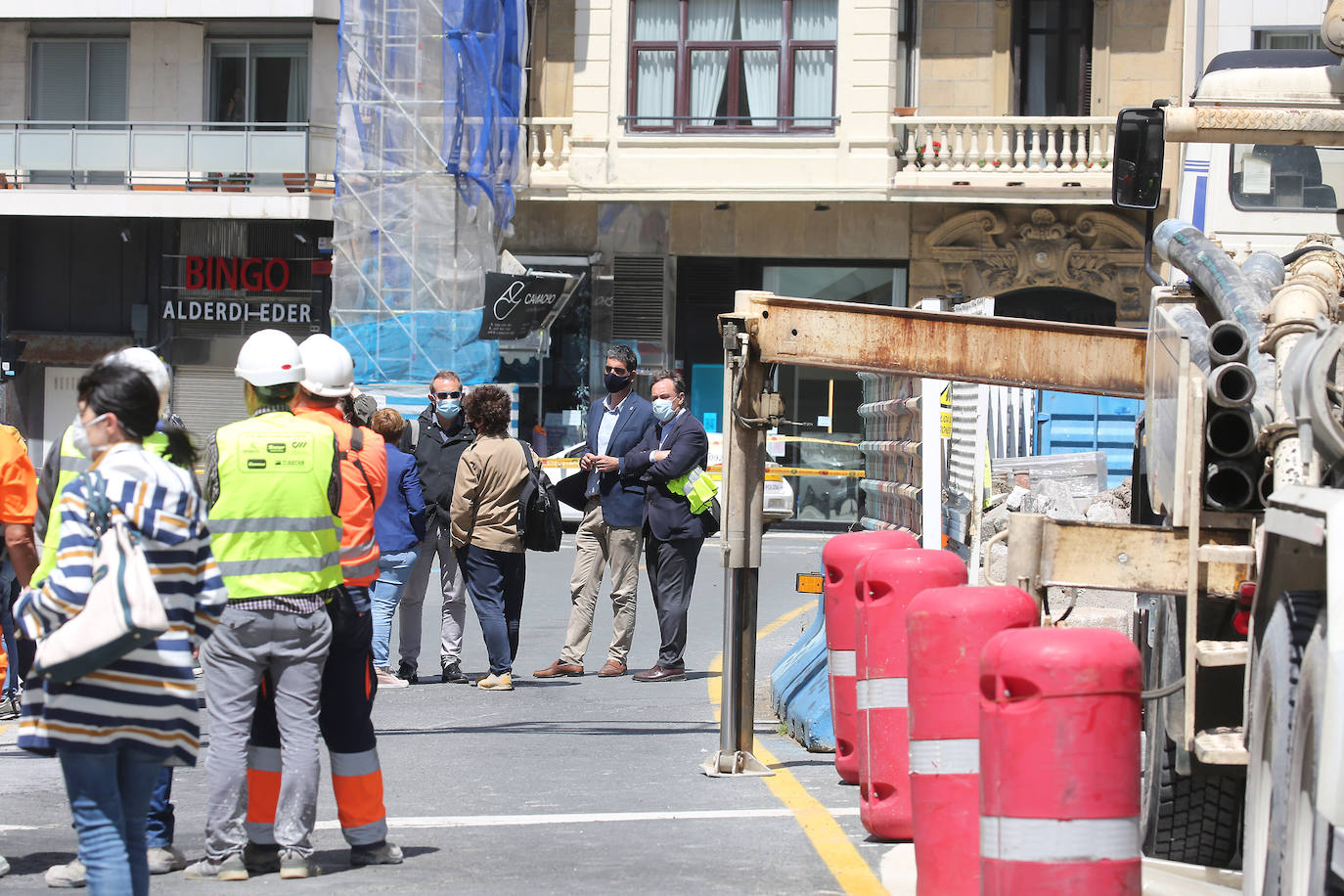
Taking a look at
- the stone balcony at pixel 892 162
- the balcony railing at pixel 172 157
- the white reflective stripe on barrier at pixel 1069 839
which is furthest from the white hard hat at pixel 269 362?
the balcony railing at pixel 172 157

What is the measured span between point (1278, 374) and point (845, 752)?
2956mm

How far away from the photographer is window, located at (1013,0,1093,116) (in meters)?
27.0

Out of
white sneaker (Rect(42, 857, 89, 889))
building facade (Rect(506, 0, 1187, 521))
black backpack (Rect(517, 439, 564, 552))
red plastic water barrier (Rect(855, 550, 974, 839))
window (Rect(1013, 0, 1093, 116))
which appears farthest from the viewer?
window (Rect(1013, 0, 1093, 116))

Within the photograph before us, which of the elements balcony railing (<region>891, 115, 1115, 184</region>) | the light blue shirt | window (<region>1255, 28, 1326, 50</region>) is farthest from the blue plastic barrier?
window (<region>1255, 28, 1326, 50</region>)

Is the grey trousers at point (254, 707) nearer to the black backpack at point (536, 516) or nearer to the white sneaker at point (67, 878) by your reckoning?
the white sneaker at point (67, 878)

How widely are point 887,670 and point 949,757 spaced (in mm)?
1110

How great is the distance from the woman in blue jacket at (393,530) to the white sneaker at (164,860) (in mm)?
4850

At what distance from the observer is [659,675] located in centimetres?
1148

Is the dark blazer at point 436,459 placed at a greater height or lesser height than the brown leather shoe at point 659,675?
greater

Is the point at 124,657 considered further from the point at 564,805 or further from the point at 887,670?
the point at 564,805

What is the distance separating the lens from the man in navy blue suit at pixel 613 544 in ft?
38.3

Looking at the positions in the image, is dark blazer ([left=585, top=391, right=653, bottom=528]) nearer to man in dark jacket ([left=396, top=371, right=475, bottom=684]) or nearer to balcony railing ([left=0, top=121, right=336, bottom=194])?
man in dark jacket ([left=396, top=371, right=475, bottom=684])

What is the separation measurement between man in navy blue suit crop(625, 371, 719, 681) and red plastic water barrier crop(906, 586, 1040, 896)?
19.8 feet

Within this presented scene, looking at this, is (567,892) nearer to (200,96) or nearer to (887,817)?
(887,817)
